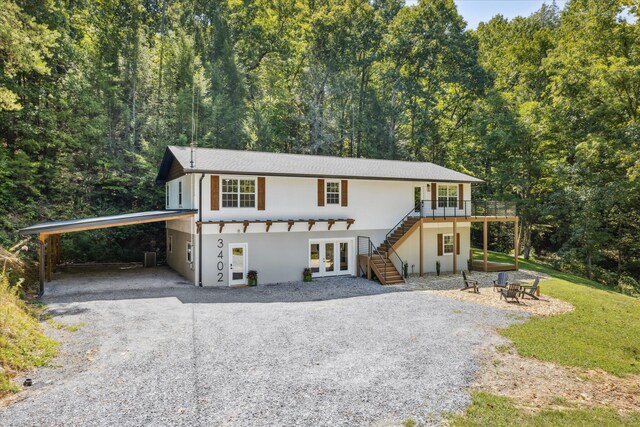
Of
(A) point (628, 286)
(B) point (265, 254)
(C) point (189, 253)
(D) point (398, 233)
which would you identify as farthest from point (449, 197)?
(C) point (189, 253)

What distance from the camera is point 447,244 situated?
2041 centimetres

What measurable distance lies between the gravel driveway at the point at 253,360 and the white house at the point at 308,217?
2.83 meters

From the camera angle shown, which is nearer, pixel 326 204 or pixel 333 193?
pixel 326 204

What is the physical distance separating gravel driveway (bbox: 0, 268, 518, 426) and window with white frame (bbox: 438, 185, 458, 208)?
26.9 feet

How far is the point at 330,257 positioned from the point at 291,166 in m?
5.00

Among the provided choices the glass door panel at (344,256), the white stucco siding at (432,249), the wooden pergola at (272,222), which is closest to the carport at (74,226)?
the wooden pergola at (272,222)

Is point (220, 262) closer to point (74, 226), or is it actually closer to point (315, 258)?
point (315, 258)

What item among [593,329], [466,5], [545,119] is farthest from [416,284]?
[466,5]

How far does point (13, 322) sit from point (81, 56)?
74.3ft

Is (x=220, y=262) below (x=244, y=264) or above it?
above

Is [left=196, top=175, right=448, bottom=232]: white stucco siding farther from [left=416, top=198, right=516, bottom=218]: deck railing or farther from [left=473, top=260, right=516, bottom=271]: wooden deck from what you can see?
[left=473, top=260, right=516, bottom=271]: wooden deck

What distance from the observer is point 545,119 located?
2603 cm

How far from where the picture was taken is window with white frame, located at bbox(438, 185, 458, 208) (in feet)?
66.7

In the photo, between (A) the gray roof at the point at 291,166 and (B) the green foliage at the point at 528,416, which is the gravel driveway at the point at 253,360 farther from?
(A) the gray roof at the point at 291,166
